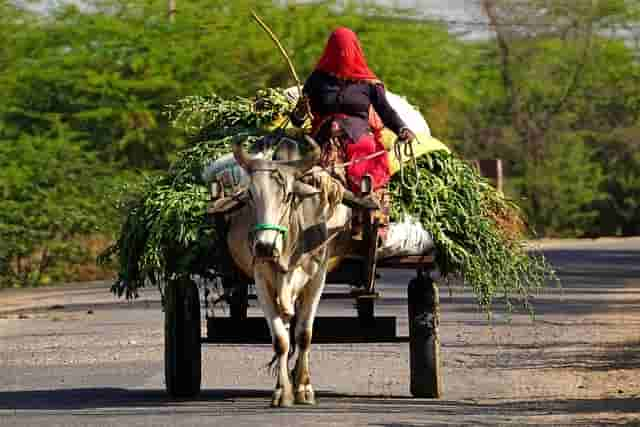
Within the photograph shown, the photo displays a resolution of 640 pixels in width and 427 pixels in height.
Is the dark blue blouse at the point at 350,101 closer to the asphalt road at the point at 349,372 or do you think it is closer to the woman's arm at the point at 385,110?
the woman's arm at the point at 385,110

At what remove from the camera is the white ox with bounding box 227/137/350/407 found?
10.1 m

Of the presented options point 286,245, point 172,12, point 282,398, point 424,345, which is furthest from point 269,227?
point 172,12

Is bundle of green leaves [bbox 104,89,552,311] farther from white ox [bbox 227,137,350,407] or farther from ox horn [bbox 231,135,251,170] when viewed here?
ox horn [bbox 231,135,251,170]

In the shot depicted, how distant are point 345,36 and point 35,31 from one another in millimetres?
22196

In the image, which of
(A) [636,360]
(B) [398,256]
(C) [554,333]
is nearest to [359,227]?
(B) [398,256]

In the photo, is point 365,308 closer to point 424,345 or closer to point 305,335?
point 424,345

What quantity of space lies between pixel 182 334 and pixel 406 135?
1.93 m

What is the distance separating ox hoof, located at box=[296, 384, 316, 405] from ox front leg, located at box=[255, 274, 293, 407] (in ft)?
0.49

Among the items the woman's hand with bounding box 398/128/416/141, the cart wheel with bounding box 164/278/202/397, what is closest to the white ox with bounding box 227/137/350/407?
the cart wheel with bounding box 164/278/202/397

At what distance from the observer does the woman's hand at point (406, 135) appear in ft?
35.3

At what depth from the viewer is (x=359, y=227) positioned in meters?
10.7

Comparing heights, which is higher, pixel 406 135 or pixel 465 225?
pixel 406 135

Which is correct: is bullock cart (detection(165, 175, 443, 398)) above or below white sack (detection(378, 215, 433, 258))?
below

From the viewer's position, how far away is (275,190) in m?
10.1
